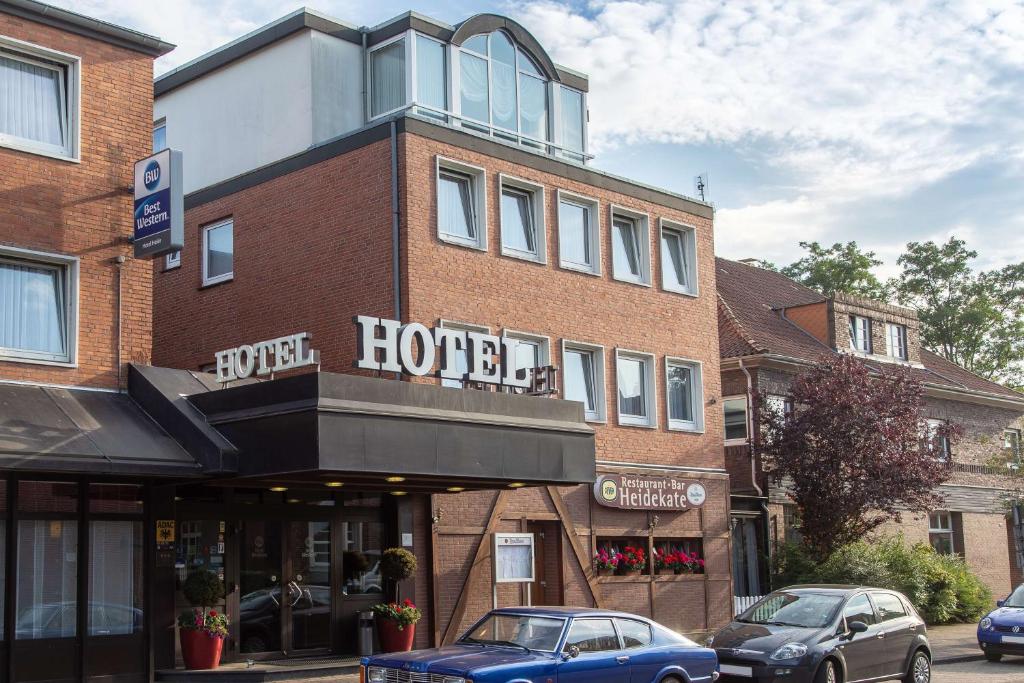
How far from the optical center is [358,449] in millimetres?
16328

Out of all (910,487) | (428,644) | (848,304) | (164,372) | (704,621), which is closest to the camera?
(164,372)

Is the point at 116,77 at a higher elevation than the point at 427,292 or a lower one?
higher

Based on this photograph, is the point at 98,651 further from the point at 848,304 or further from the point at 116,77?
the point at 848,304

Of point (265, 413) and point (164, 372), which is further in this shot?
point (164, 372)

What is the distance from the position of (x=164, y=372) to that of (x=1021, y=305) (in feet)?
153

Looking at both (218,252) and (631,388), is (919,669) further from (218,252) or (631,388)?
(218,252)

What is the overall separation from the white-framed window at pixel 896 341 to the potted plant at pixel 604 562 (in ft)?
52.8

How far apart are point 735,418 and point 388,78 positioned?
39.9ft

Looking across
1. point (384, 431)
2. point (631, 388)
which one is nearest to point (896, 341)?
point (631, 388)

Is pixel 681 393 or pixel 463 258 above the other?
pixel 463 258

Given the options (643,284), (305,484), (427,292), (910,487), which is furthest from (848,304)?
(305,484)

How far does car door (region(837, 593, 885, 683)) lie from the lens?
56.0 feet

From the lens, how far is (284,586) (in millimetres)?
19734

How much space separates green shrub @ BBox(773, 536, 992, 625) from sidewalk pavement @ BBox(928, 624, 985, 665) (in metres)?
0.52
